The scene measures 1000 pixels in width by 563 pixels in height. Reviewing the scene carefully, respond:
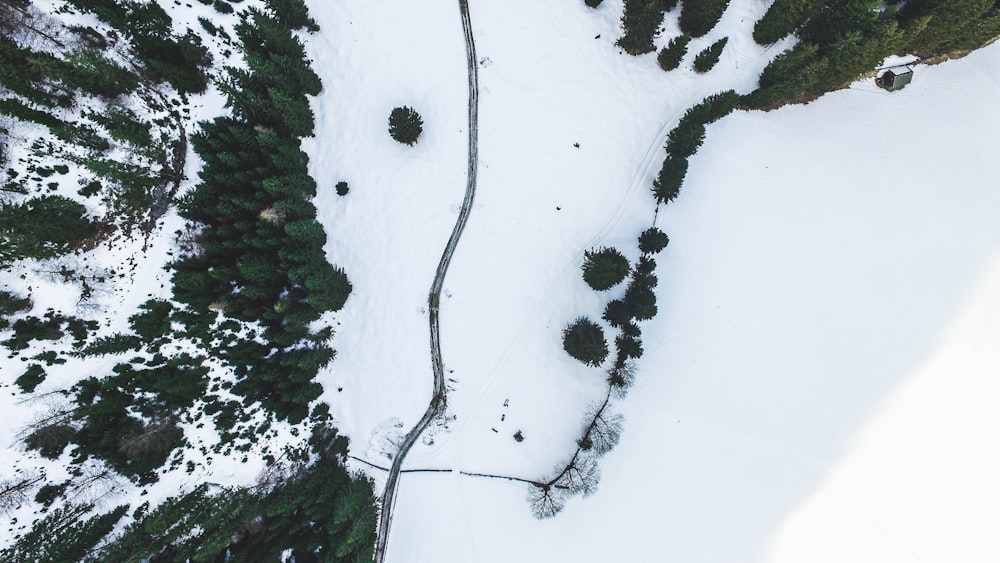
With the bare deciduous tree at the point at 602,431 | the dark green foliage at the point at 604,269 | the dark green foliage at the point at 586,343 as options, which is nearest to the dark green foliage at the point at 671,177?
the dark green foliage at the point at 604,269

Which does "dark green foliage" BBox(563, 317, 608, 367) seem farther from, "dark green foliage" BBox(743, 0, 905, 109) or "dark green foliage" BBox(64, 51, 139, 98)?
"dark green foliage" BBox(64, 51, 139, 98)

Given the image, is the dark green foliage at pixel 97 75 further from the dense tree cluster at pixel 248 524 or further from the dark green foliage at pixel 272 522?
the dark green foliage at pixel 272 522

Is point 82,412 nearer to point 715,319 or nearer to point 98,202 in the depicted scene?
point 98,202

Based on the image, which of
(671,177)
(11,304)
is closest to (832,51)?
(671,177)

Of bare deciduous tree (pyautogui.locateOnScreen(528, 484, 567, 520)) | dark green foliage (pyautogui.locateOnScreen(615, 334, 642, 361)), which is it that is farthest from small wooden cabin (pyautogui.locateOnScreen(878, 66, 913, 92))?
bare deciduous tree (pyautogui.locateOnScreen(528, 484, 567, 520))

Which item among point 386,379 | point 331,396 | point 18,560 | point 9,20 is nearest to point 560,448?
point 386,379

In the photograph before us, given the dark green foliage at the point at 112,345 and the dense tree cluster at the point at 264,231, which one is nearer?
the dark green foliage at the point at 112,345

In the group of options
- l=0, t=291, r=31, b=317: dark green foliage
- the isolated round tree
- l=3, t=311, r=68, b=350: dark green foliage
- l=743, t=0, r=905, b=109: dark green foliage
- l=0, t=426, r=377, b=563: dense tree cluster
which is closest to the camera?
l=0, t=291, r=31, b=317: dark green foliage
